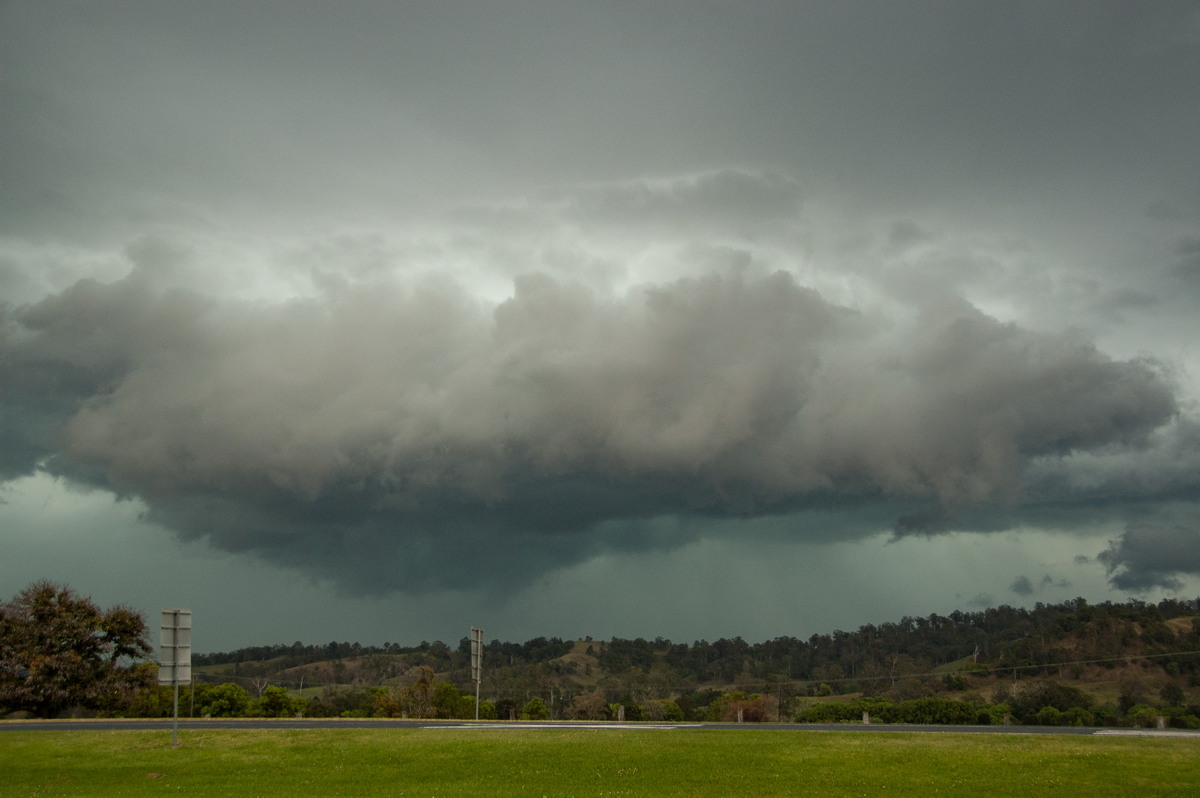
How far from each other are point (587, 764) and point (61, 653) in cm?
3296

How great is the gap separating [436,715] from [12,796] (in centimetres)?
4726

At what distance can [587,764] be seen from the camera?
99.0 ft

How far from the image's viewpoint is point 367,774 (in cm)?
2964

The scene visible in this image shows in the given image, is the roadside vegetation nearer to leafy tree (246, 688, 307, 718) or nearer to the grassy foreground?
leafy tree (246, 688, 307, 718)

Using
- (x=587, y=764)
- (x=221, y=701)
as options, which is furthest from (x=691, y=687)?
(x=587, y=764)

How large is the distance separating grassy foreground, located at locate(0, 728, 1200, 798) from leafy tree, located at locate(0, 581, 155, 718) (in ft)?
36.4

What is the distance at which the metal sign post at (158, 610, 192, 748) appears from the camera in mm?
37094

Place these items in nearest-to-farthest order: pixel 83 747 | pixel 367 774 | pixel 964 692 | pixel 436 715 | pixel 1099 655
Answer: pixel 367 774
pixel 83 747
pixel 436 715
pixel 964 692
pixel 1099 655

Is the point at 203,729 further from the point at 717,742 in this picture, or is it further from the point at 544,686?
the point at 544,686

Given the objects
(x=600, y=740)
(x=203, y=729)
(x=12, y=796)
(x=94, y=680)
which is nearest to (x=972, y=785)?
(x=600, y=740)

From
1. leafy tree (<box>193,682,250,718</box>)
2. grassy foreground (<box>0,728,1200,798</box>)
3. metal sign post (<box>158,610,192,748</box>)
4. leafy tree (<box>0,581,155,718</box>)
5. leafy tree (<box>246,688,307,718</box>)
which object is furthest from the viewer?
leafy tree (<box>193,682,250,718</box>)

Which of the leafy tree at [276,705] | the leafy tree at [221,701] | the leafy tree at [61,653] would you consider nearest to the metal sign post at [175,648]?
the leafy tree at [61,653]

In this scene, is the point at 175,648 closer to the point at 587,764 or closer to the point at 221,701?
the point at 587,764

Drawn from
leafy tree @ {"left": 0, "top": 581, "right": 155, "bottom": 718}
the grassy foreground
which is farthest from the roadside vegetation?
the grassy foreground
